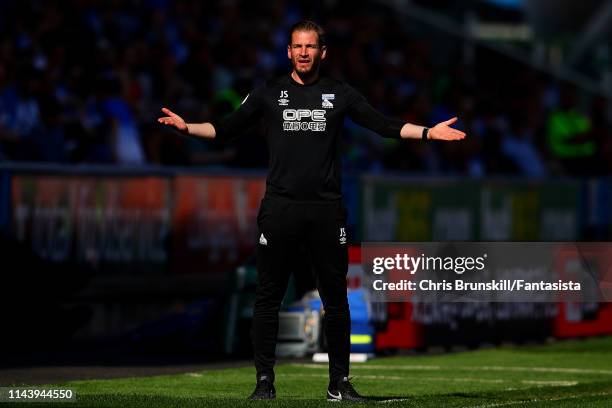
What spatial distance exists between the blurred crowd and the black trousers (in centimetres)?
818

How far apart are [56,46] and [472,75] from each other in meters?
11.7

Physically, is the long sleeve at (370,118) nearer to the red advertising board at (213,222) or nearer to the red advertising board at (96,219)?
the red advertising board at (96,219)

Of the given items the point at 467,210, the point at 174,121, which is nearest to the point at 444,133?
the point at 174,121

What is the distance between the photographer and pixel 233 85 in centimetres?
2048

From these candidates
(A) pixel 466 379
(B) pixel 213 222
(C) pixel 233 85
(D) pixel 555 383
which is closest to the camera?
(D) pixel 555 383

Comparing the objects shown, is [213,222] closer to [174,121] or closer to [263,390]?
[263,390]

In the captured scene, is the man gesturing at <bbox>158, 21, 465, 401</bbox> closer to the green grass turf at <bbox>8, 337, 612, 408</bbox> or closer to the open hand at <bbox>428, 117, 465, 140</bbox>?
the open hand at <bbox>428, 117, 465, 140</bbox>

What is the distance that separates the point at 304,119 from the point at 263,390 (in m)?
1.64

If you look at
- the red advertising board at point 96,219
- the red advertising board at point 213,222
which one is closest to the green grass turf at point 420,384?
the red advertising board at point 96,219

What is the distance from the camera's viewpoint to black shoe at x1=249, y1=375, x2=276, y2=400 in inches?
404

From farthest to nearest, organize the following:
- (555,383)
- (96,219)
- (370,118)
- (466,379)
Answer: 1. (96,219)
2. (466,379)
3. (555,383)
4. (370,118)

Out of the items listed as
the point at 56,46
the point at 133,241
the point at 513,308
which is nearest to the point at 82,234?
the point at 133,241

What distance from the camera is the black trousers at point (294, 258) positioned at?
10.2 m

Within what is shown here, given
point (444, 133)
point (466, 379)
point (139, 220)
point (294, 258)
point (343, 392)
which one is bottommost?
point (466, 379)
